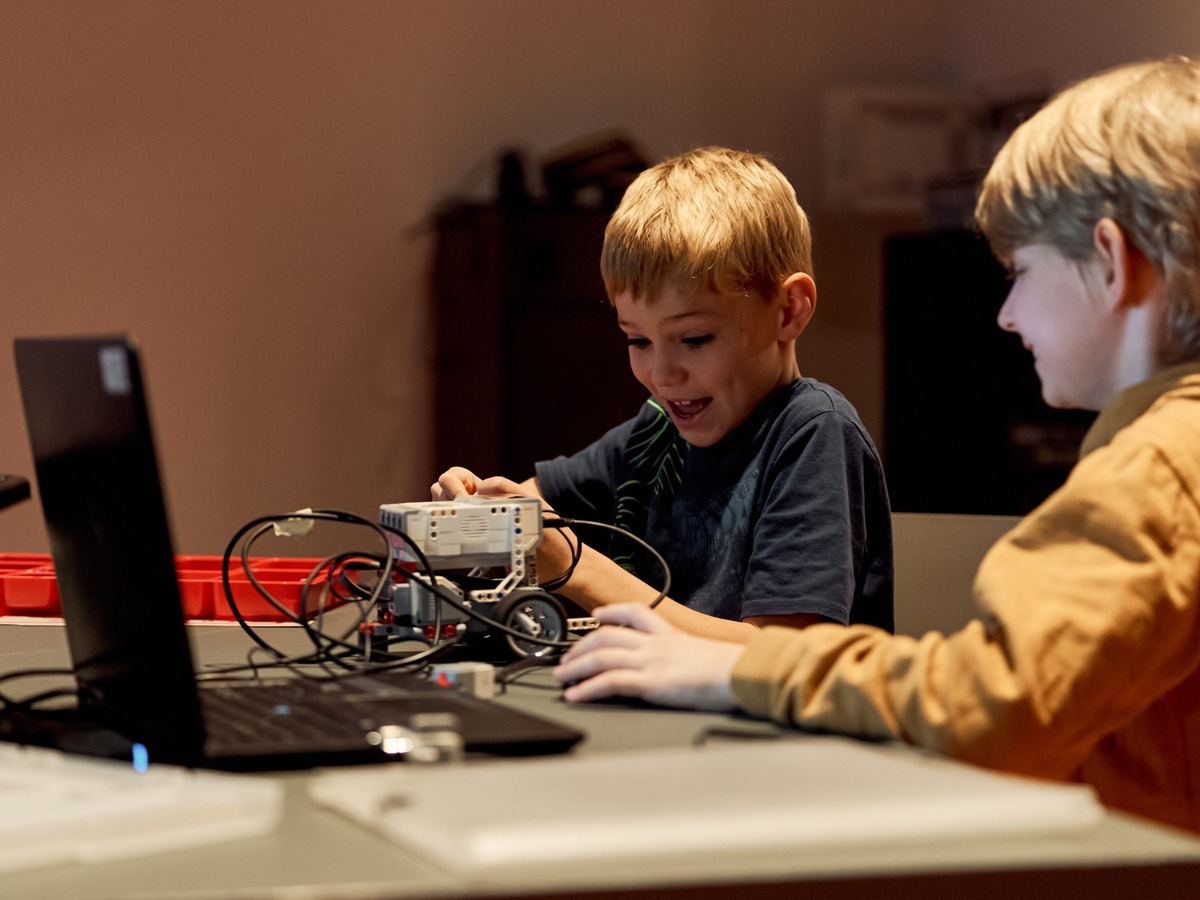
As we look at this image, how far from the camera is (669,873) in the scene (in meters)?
0.58

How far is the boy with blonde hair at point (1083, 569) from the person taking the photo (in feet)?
2.66

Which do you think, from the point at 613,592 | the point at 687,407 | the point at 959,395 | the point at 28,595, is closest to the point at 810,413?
the point at 687,407

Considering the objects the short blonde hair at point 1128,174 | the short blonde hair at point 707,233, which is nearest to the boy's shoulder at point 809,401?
the short blonde hair at point 707,233

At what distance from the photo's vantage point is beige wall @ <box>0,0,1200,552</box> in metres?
3.43

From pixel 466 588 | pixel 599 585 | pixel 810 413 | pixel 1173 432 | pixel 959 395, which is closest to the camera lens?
pixel 1173 432

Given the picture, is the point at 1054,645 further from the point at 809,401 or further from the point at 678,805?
the point at 809,401

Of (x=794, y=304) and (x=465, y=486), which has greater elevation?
(x=794, y=304)

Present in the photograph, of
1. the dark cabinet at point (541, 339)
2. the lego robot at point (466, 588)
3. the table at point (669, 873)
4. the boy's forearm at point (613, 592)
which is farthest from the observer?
the dark cabinet at point (541, 339)

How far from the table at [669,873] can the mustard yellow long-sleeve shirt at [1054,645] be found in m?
0.14

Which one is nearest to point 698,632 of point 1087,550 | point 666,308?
point 666,308

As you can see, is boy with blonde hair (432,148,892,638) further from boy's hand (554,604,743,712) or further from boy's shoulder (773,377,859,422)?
boy's hand (554,604,743,712)

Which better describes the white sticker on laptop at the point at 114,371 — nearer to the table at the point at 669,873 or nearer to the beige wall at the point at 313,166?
the table at the point at 669,873

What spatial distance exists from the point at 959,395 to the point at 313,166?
1.71 meters

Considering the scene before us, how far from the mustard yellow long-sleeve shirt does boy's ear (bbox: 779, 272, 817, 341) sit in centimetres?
70
